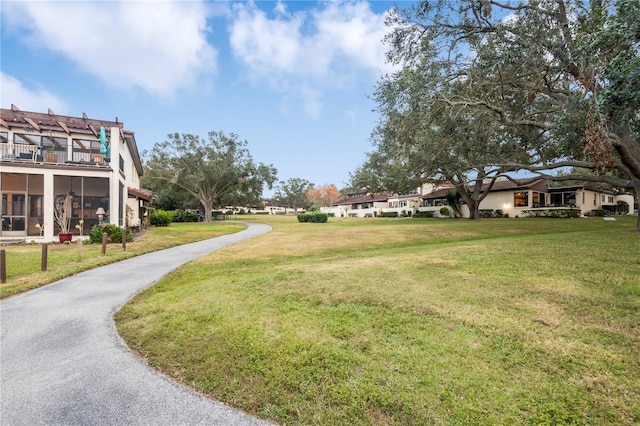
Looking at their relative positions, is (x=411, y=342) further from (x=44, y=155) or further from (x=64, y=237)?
(x=44, y=155)

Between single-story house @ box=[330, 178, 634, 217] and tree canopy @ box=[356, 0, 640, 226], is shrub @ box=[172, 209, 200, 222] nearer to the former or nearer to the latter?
single-story house @ box=[330, 178, 634, 217]

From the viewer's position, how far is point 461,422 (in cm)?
241

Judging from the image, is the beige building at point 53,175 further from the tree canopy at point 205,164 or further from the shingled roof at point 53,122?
the tree canopy at point 205,164

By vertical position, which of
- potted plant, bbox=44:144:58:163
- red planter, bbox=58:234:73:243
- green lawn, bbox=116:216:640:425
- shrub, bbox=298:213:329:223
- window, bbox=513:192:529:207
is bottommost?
green lawn, bbox=116:216:640:425

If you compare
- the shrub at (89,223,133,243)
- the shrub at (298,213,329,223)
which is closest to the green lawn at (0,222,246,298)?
the shrub at (89,223,133,243)

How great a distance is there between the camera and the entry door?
1541 centimetres

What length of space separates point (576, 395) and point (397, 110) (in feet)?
33.2

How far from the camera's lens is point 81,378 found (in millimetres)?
3268

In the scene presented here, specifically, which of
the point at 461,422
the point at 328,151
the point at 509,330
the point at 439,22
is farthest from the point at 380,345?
the point at 328,151

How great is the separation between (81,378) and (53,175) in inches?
675

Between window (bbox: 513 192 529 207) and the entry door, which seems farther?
window (bbox: 513 192 529 207)

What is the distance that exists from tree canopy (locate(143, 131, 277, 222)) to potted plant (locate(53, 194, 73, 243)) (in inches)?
736

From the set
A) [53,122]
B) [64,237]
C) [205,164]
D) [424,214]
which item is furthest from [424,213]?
[53,122]

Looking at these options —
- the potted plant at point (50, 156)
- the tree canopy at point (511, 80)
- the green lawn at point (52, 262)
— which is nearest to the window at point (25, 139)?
the potted plant at point (50, 156)
